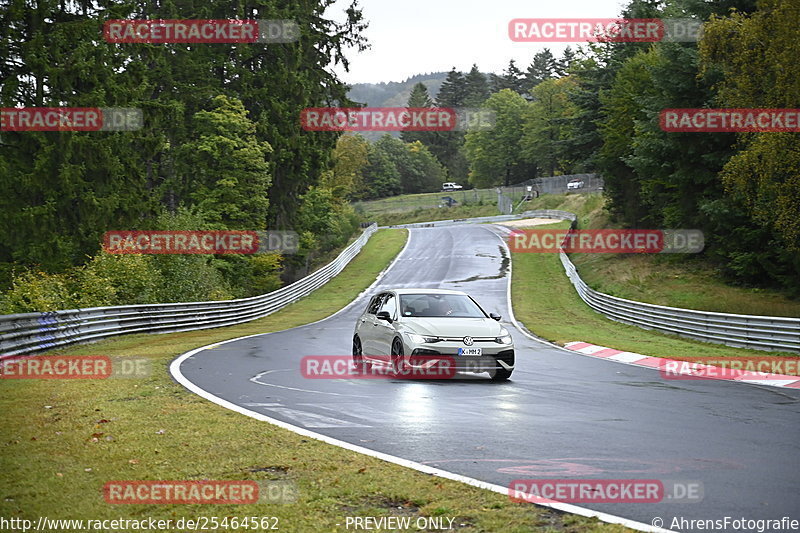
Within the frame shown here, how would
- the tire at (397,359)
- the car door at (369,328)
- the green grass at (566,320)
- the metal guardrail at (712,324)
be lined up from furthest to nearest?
the green grass at (566,320), the metal guardrail at (712,324), the car door at (369,328), the tire at (397,359)

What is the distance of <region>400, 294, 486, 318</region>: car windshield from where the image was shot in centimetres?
1591

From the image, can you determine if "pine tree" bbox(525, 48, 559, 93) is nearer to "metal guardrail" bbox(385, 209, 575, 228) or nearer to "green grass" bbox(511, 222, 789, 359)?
"metal guardrail" bbox(385, 209, 575, 228)

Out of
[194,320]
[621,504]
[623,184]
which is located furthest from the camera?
[623,184]

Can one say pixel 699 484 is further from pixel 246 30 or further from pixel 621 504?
pixel 246 30

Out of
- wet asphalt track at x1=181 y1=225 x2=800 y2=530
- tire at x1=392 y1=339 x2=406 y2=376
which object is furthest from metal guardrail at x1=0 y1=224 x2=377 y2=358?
tire at x1=392 y1=339 x2=406 y2=376

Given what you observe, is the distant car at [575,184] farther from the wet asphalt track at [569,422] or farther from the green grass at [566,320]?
the wet asphalt track at [569,422]

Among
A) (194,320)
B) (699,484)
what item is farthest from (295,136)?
(699,484)

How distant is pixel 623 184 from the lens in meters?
57.2

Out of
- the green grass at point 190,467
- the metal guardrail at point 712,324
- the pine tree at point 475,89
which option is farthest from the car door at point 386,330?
the pine tree at point 475,89

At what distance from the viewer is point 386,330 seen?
15711 millimetres

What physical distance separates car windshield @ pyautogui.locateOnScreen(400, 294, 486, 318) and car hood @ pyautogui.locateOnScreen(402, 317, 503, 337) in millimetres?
356

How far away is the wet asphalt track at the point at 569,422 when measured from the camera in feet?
22.6

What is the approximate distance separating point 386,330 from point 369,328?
1.14 m

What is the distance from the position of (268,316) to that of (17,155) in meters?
12.6
